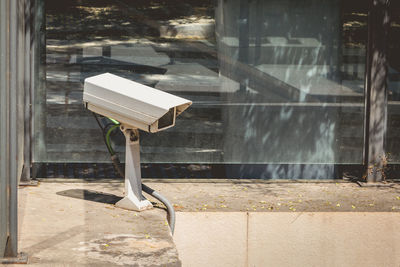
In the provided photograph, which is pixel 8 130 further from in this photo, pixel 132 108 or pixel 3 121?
pixel 132 108

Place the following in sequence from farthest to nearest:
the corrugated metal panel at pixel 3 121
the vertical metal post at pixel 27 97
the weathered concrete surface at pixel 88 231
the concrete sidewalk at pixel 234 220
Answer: the vertical metal post at pixel 27 97
the concrete sidewalk at pixel 234 220
the weathered concrete surface at pixel 88 231
the corrugated metal panel at pixel 3 121

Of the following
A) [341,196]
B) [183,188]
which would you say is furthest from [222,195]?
[341,196]

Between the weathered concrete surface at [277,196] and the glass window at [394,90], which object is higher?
the glass window at [394,90]

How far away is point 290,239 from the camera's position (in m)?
6.85

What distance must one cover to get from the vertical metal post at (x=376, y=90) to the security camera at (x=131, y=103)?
9.26 feet

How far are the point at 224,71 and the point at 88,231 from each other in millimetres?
3386

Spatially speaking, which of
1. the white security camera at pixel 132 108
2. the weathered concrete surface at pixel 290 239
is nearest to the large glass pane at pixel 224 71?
the weathered concrete surface at pixel 290 239

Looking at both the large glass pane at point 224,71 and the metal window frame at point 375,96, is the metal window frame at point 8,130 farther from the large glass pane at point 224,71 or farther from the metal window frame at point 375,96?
the large glass pane at point 224,71

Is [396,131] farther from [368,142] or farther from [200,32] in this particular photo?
[200,32]

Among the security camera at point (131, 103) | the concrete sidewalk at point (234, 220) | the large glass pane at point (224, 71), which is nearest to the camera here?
the concrete sidewalk at point (234, 220)

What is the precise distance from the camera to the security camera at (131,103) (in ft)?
19.5

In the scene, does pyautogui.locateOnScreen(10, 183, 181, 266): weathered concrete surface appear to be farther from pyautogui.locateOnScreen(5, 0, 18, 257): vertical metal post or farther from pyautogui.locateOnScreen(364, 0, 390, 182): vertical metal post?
pyautogui.locateOnScreen(364, 0, 390, 182): vertical metal post

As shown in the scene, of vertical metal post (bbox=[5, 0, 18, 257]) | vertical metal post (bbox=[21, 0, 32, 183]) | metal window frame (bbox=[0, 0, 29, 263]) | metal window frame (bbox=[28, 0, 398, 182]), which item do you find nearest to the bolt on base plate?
metal window frame (bbox=[0, 0, 29, 263])

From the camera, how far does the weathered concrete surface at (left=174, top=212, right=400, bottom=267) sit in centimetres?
681
